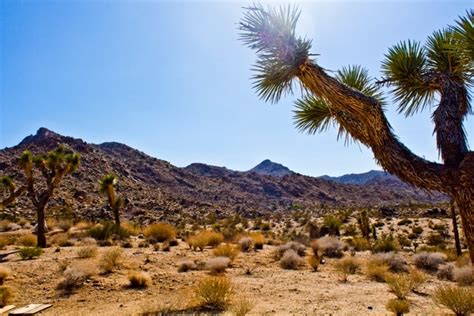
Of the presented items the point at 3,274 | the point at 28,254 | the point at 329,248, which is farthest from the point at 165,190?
the point at 3,274

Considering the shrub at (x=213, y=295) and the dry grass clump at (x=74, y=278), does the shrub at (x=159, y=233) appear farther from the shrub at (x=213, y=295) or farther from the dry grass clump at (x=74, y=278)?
the shrub at (x=213, y=295)

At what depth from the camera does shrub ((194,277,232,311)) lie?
27.8 ft

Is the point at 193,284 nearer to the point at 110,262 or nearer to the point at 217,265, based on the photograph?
the point at 217,265

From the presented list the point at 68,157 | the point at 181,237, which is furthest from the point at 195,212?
the point at 68,157

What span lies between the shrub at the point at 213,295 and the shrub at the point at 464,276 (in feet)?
23.4

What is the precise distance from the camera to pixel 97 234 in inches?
808

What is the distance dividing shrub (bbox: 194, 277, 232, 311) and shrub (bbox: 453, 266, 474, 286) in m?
7.13

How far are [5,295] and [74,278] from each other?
1.71m

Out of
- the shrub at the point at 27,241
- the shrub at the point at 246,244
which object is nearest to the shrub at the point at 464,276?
the shrub at the point at 246,244

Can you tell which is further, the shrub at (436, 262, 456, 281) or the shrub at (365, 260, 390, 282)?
the shrub at (436, 262, 456, 281)

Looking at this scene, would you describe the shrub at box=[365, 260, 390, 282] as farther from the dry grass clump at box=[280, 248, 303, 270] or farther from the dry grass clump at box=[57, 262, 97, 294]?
the dry grass clump at box=[57, 262, 97, 294]

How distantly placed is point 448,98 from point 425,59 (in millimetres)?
1015

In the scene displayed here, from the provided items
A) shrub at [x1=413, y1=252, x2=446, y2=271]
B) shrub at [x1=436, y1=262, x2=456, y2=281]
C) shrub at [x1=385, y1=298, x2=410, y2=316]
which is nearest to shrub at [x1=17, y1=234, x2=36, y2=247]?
shrub at [x1=385, y1=298, x2=410, y2=316]

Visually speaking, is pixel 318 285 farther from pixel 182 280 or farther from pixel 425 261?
pixel 425 261
